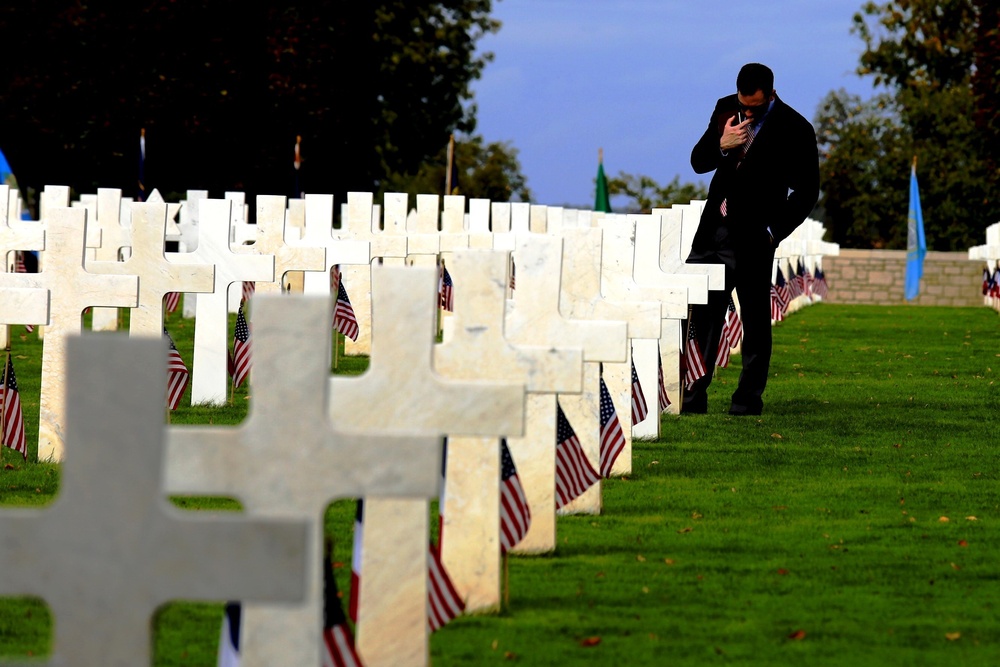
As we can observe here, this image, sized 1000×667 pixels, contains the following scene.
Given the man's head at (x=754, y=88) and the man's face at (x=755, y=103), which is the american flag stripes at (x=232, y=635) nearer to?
the man's head at (x=754, y=88)

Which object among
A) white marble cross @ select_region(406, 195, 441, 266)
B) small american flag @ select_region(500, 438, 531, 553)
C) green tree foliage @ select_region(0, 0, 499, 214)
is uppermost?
green tree foliage @ select_region(0, 0, 499, 214)

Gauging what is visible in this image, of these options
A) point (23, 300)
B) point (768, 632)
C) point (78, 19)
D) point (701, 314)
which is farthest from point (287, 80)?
point (768, 632)

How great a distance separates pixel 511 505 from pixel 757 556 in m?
1.71

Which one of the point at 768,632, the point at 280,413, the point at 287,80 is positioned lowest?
the point at 768,632

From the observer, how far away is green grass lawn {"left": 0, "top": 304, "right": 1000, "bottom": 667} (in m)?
6.38

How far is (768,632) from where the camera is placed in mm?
6609

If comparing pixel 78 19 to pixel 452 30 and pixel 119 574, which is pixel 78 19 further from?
pixel 119 574

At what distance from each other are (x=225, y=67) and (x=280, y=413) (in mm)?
46283

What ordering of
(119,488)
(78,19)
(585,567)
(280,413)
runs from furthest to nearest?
(78,19) < (585,567) < (280,413) < (119,488)

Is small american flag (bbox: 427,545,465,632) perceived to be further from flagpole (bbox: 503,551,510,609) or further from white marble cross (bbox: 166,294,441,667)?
white marble cross (bbox: 166,294,441,667)

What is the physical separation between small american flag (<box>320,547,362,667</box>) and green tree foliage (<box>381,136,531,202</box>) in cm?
7170

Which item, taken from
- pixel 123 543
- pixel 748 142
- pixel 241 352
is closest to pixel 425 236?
pixel 241 352

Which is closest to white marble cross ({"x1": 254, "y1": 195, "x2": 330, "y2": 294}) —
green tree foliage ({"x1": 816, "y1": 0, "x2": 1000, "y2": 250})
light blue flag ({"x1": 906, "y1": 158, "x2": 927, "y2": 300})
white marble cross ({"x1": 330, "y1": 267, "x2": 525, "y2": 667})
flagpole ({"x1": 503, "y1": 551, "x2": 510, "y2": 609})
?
flagpole ({"x1": 503, "y1": 551, "x2": 510, "y2": 609})

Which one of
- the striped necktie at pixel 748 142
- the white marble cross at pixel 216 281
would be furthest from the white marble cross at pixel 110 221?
the striped necktie at pixel 748 142
